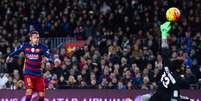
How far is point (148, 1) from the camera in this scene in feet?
99.5

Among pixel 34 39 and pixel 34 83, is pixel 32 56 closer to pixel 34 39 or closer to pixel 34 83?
pixel 34 39

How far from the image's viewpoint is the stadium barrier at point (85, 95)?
23.6m

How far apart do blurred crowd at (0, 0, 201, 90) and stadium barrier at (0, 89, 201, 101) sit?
0.44 m

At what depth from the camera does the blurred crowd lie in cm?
2452

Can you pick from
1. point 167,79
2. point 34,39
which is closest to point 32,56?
point 34,39

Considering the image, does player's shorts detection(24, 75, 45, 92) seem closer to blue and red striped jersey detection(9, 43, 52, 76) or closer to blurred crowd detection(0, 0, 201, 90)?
blue and red striped jersey detection(9, 43, 52, 76)

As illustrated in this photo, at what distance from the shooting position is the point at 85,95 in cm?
2362

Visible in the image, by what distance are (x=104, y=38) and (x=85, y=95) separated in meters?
4.46

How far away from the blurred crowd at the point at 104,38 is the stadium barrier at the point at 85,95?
0.44m

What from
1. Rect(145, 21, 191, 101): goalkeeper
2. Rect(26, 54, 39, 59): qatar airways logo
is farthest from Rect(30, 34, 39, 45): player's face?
Rect(145, 21, 191, 101): goalkeeper

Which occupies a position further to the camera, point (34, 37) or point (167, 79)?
A: point (34, 37)

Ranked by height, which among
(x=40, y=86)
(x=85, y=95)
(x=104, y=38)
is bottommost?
(x=85, y=95)

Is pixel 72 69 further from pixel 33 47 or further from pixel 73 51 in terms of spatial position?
pixel 33 47

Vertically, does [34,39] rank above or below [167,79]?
above
